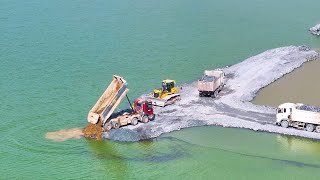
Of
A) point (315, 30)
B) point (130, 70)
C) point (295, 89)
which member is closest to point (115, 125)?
point (130, 70)

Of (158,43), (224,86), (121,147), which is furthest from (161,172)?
(158,43)

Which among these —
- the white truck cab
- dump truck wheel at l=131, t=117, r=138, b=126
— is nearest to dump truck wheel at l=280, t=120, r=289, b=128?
the white truck cab

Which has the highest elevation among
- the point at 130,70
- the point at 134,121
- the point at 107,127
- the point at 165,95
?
the point at 130,70

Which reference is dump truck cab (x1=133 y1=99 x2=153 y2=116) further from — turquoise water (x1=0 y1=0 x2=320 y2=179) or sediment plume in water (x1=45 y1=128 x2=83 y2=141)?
sediment plume in water (x1=45 y1=128 x2=83 y2=141)

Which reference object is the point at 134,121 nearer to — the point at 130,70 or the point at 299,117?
the point at 299,117

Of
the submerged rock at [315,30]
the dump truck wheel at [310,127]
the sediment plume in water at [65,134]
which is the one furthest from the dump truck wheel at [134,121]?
the submerged rock at [315,30]

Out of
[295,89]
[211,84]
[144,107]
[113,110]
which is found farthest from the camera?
[295,89]

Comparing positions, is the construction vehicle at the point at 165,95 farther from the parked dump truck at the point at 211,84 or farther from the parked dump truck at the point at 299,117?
the parked dump truck at the point at 299,117
